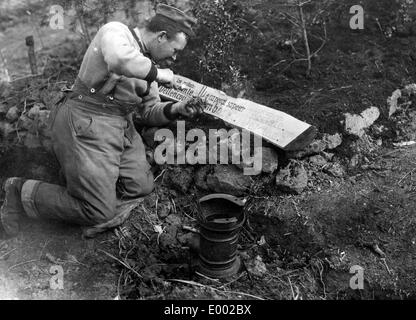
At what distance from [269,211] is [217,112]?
1073 mm

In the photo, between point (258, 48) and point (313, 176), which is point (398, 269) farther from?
point (258, 48)

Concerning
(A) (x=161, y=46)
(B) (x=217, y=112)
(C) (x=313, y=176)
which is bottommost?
(C) (x=313, y=176)

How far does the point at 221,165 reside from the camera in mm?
4148

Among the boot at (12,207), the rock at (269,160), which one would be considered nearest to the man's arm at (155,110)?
the rock at (269,160)

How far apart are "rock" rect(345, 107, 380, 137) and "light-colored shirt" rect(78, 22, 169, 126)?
1.65 meters

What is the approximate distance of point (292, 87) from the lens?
4691 mm

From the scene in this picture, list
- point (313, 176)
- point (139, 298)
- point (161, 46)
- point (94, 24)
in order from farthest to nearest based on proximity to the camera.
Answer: point (94, 24) → point (313, 176) → point (161, 46) → point (139, 298)

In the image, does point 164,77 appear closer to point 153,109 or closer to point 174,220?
point 153,109

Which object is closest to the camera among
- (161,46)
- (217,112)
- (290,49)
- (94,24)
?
(161,46)

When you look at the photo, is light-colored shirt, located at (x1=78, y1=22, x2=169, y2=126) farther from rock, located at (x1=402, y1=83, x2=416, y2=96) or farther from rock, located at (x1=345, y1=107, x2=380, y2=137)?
rock, located at (x1=402, y1=83, x2=416, y2=96)

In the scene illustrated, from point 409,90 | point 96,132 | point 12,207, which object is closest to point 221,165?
point 96,132

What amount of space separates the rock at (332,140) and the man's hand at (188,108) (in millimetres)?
1135

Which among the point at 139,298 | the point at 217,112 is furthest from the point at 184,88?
the point at 139,298

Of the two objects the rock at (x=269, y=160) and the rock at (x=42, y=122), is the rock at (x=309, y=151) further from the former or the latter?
the rock at (x=42, y=122)
